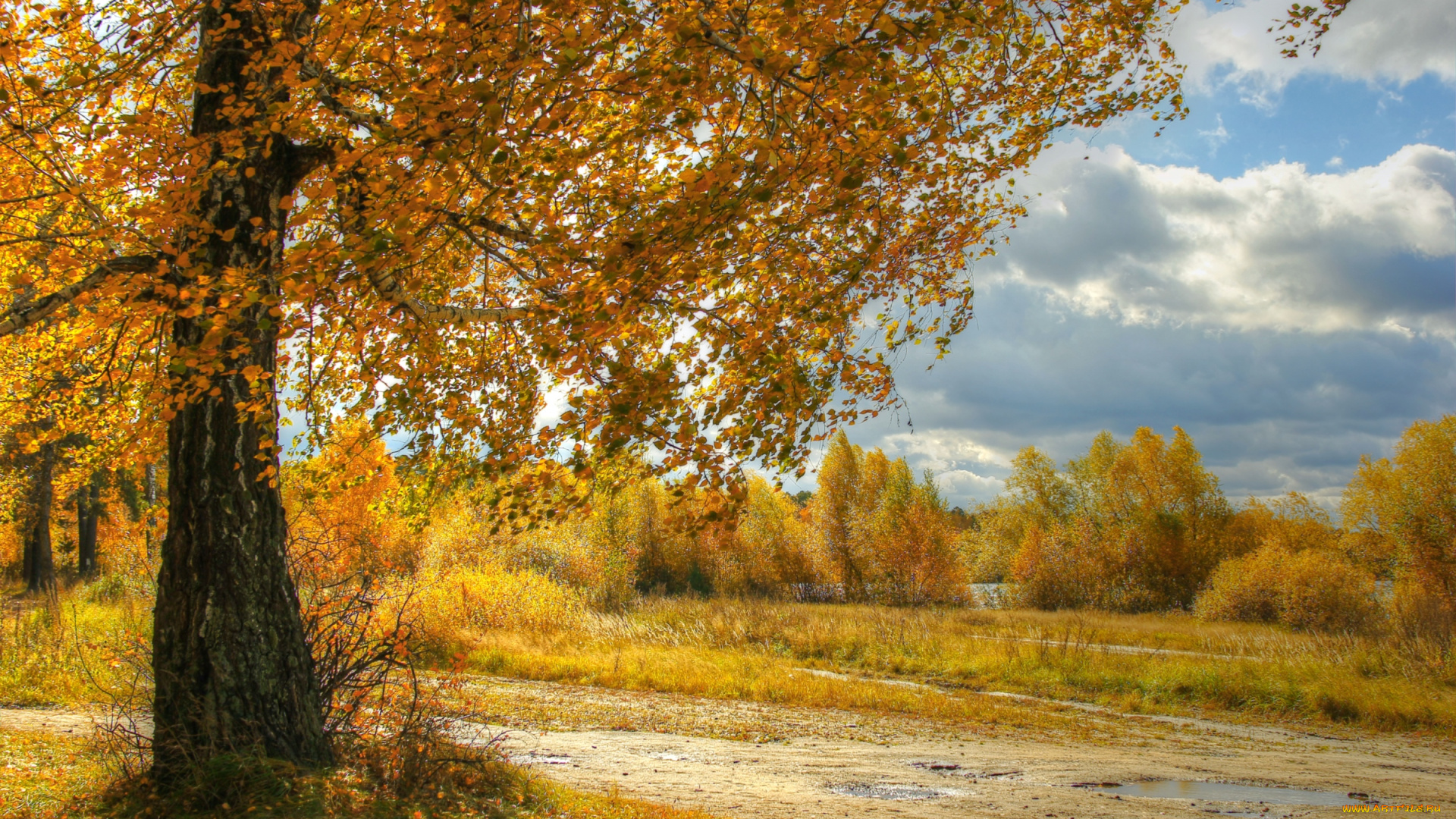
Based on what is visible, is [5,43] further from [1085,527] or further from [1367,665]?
[1085,527]

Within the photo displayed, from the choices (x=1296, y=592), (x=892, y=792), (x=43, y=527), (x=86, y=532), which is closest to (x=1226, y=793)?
(x=892, y=792)

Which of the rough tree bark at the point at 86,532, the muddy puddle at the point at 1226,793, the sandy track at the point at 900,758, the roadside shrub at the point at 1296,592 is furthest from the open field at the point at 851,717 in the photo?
the rough tree bark at the point at 86,532

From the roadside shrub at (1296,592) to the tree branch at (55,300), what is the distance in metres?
30.8

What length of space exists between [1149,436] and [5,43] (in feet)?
156

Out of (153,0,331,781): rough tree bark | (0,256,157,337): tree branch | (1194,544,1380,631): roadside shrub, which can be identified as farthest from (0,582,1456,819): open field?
(1194,544,1380,631): roadside shrub

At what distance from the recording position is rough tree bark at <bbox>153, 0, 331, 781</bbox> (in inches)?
200

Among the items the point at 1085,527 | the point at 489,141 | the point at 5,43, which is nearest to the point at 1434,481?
the point at 1085,527

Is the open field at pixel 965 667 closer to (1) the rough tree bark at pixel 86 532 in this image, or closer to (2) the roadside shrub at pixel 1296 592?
(2) the roadside shrub at pixel 1296 592

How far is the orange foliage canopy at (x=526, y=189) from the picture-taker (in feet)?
11.0

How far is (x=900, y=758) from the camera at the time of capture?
8977 millimetres

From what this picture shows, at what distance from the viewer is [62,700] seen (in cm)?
978

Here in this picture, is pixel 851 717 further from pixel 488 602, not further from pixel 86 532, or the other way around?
pixel 86 532

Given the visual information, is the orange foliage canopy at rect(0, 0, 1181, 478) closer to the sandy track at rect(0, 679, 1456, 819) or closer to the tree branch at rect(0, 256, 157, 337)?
A: the tree branch at rect(0, 256, 157, 337)

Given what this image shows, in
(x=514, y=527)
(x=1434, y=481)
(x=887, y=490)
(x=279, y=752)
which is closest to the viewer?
(x=514, y=527)
